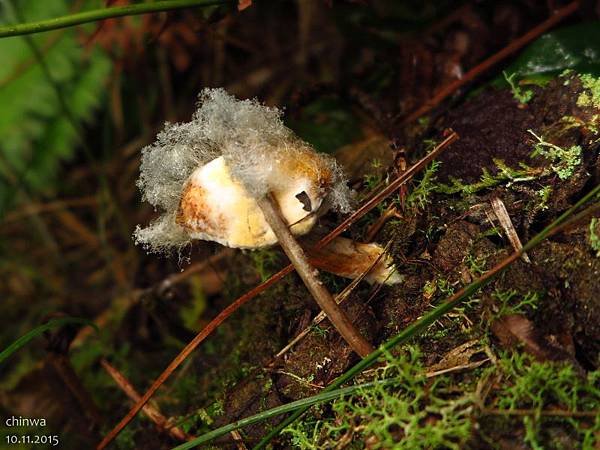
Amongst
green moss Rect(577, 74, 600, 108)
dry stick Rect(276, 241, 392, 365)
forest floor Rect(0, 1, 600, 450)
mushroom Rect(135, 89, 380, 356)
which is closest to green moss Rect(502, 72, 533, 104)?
forest floor Rect(0, 1, 600, 450)

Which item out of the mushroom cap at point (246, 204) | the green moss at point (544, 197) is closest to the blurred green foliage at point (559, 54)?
the green moss at point (544, 197)

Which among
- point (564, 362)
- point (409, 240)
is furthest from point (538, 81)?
point (564, 362)

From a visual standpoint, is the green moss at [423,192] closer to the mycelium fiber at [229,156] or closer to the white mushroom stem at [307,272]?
the mycelium fiber at [229,156]

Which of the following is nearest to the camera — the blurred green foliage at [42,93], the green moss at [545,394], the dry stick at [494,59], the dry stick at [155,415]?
the green moss at [545,394]

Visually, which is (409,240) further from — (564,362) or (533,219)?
(564,362)

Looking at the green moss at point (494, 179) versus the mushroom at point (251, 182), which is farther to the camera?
the green moss at point (494, 179)

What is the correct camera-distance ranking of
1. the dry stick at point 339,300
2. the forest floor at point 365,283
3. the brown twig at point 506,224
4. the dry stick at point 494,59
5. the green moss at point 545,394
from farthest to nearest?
the dry stick at point 494,59, the dry stick at point 339,300, the brown twig at point 506,224, the forest floor at point 365,283, the green moss at point 545,394

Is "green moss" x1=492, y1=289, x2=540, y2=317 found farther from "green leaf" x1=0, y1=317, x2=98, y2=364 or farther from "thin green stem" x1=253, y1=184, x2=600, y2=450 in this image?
"green leaf" x1=0, y1=317, x2=98, y2=364
